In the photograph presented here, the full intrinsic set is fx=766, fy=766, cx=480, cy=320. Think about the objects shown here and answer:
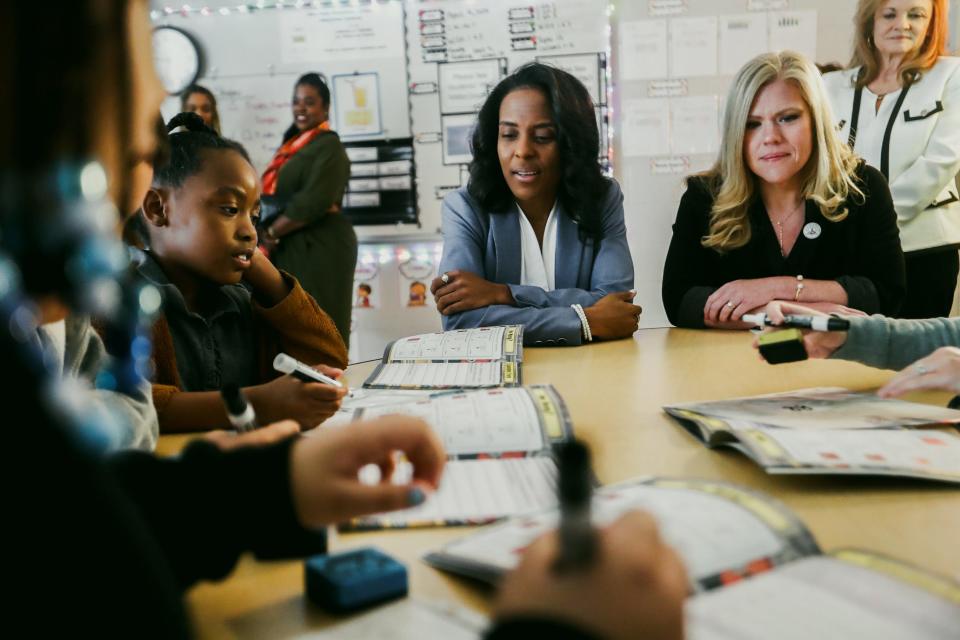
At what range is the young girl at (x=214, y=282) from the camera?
1335 mm

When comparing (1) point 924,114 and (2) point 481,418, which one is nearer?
(2) point 481,418

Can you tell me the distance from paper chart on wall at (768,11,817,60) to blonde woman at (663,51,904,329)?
5.24 feet

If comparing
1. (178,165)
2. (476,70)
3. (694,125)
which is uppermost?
(476,70)

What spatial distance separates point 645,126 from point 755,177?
1531mm

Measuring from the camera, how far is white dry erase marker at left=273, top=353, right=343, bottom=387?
90 cm

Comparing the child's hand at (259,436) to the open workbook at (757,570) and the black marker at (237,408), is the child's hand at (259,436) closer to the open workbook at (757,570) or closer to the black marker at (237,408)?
the black marker at (237,408)

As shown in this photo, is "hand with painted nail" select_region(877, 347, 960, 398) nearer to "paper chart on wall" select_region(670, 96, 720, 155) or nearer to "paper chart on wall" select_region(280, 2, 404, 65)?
"paper chart on wall" select_region(670, 96, 720, 155)

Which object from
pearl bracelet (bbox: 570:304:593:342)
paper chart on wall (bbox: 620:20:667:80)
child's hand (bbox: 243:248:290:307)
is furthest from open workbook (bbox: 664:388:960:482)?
paper chart on wall (bbox: 620:20:667:80)

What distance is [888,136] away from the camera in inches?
101

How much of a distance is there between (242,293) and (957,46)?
10.4 feet

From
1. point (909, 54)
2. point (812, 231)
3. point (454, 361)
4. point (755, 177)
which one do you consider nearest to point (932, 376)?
point (454, 361)

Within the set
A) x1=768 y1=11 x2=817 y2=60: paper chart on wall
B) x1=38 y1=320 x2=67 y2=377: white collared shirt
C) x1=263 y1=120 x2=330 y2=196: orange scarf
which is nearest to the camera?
x1=38 y1=320 x2=67 y2=377: white collared shirt

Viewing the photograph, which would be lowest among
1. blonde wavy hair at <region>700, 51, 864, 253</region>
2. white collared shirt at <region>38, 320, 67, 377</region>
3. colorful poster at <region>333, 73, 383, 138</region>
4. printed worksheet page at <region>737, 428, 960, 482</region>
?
printed worksheet page at <region>737, 428, 960, 482</region>

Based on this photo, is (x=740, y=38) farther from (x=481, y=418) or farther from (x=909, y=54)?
(x=481, y=418)
